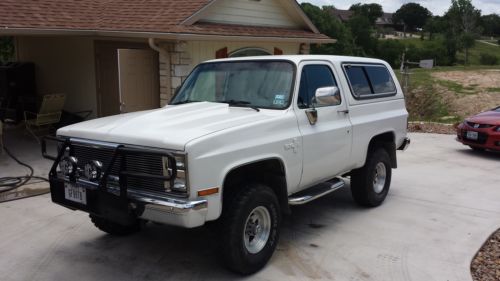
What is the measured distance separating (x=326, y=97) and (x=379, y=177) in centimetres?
217

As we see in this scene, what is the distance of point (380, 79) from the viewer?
6.85 meters

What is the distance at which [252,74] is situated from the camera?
5.45 meters

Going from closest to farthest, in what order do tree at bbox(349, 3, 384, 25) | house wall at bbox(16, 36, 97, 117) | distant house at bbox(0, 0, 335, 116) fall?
distant house at bbox(0, 0, 335, 116) < house wall at bbox(16, 36, 97, 117) < tree at bbox(349, 3, 384, 25)

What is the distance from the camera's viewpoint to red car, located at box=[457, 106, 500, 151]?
10.3 metres

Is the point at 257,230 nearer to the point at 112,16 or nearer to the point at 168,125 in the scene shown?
the point at 168,125

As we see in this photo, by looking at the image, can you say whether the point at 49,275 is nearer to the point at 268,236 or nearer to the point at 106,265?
the point at 106,265

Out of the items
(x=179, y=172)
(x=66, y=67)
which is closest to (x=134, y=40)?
(x=66, y=67)

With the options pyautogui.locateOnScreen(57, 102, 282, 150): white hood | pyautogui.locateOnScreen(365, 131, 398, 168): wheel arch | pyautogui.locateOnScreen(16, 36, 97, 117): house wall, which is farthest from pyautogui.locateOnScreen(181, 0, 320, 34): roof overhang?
pyautogui.locateOnScreen(57, 102, 282, 150): white hood

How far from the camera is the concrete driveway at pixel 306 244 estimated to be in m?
4.69

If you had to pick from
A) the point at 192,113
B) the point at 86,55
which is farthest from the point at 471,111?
the point at 192,113

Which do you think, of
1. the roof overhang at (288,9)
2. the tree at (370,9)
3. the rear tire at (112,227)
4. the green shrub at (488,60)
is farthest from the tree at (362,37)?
the rear tire at (112,227)

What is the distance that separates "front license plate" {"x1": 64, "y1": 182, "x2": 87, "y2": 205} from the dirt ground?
16130 millimetres

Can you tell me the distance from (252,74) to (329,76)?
0.97 meters

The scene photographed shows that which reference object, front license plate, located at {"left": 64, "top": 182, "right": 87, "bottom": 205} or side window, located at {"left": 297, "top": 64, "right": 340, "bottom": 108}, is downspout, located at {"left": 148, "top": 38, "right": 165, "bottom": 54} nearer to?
side window, located at {"left": 297, "top": 64, "right": 340, "bottom": 108}
